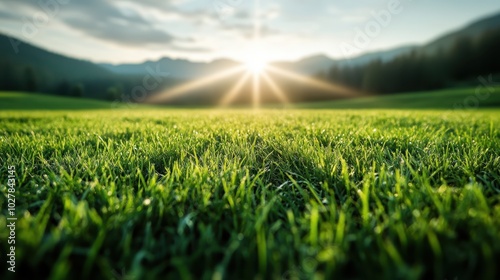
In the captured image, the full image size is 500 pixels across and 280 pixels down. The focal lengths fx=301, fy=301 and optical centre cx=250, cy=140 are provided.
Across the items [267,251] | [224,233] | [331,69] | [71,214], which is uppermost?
[331,69]

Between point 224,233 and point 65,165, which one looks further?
point 65,165

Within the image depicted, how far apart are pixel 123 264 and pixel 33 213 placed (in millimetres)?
1032

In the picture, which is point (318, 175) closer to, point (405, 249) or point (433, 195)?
point (433, 195)

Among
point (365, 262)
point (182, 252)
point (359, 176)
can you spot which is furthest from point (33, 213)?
point (359, 176)

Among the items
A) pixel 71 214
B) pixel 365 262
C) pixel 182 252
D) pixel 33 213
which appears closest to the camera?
pixel 365 262

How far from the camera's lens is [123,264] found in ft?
4.45

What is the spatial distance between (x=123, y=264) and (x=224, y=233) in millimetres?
609

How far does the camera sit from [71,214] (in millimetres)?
1567

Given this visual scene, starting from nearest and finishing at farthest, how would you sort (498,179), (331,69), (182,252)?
1. (182,252)
2. (498,179)
3. (331,69)

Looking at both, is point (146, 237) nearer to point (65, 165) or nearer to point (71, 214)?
point (71, 214)

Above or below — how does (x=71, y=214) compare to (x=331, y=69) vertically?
below

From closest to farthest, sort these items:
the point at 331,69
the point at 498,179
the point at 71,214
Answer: the point at 71,214
the point at 498,179
the point at 331,69

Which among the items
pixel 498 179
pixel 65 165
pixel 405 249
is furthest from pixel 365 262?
pixel 65 165

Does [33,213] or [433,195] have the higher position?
[433,195]
